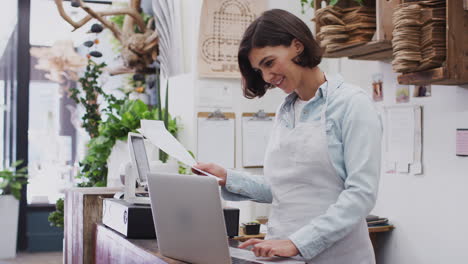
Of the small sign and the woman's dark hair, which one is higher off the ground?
the woman's dark hair

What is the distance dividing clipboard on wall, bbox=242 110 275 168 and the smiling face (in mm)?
2183

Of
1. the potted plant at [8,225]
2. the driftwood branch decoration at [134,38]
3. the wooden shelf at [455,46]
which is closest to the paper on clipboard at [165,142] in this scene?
the wooden shelf at [455,46]

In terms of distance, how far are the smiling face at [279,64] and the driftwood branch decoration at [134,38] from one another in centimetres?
323

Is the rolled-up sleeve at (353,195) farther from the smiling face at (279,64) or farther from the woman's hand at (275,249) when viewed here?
the smiling face at (279,64)

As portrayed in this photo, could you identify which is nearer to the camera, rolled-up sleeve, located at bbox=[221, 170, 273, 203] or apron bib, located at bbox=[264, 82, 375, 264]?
apron bib, located at bbox=[264, 82, 375, 264]

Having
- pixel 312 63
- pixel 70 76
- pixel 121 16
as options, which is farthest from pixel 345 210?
pixel 70 76

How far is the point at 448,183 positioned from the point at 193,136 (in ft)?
5.42

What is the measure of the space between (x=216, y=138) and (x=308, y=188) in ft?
7.20

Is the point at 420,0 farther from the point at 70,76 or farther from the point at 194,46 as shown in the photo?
the point at 70,76

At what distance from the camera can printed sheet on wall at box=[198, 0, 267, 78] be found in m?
3.84

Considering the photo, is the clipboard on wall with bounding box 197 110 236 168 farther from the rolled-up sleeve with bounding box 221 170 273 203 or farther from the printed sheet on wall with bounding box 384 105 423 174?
the rolled-up sleeve with bounding box 221 170 273 203

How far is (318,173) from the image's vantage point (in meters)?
1.62

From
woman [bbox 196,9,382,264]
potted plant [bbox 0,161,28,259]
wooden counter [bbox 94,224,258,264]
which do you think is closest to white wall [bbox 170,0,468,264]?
woman [bbox 196,9,382,264]

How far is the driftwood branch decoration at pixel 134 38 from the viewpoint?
486 cm
